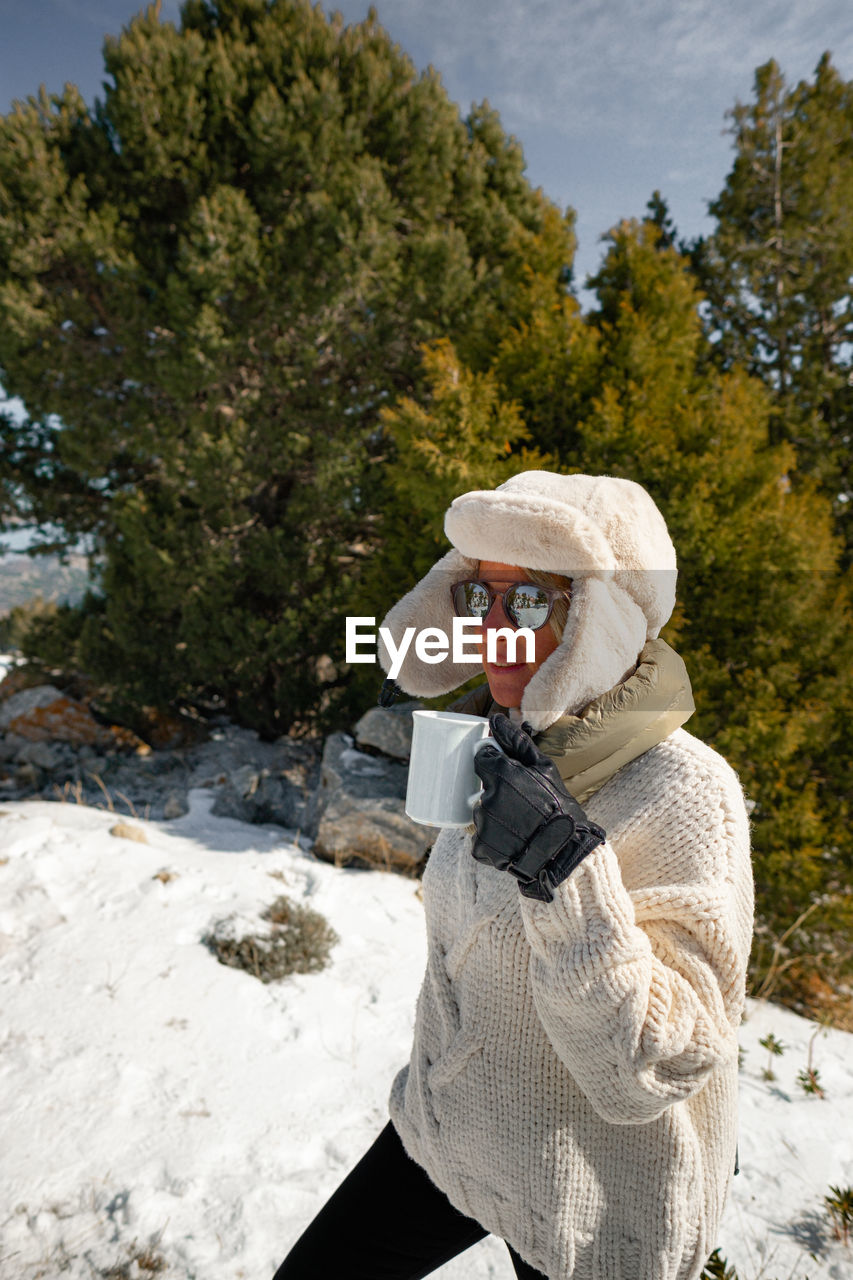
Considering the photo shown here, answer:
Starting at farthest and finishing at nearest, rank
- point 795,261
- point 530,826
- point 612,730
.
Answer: point 795,261 → point 612,730 → point 530,826

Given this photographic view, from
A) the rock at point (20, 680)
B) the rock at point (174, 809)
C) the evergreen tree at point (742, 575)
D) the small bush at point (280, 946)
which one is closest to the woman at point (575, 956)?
the small bush at point (280, 946)

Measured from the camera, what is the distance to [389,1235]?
54.4 inches

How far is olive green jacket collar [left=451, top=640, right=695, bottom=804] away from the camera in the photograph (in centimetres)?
110

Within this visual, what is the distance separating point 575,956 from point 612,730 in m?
0.36

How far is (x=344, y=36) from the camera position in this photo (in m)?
7.25

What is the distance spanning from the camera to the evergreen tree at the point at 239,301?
649 centimetres

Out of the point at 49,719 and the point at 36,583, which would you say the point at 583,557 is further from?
the point at 36,583

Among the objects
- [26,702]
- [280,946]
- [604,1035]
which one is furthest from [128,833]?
[26,702]

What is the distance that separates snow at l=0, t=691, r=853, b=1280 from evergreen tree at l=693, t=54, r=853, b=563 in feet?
19.1

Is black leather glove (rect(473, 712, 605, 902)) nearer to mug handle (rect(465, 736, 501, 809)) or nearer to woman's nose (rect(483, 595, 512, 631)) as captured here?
mug handle (rect(465, 736, 501, 809))

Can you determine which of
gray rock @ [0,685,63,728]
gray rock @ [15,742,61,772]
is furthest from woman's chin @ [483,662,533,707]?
gray rock @ [0,685,63,728]

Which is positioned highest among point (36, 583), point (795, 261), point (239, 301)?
point (795, 261)

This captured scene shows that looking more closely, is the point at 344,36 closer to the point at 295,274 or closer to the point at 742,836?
Result: the point at 295,274

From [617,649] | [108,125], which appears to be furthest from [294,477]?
[617,649]
